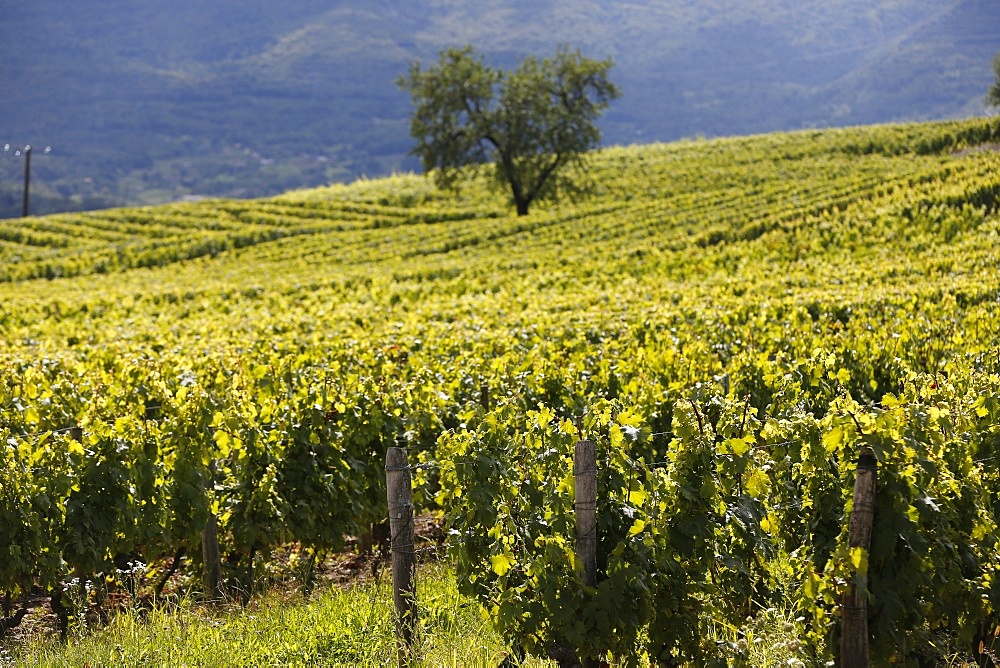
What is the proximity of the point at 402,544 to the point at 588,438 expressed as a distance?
5.12 feet

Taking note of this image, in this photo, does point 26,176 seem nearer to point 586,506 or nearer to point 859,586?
point 586,506

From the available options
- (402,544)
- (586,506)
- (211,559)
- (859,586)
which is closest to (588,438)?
(586,506)

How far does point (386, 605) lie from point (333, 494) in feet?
5.80

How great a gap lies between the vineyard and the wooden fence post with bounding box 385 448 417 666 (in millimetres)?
323

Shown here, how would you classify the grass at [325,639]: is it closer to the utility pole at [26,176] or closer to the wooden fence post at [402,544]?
the wooden fence post at [402,544]

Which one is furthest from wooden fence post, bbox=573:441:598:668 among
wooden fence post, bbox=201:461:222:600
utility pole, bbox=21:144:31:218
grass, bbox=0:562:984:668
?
utility pole, bbox=21:144:31:218

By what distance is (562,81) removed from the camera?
5844cm

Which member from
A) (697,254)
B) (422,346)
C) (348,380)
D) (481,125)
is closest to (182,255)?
(481,125)

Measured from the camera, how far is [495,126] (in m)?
54.3

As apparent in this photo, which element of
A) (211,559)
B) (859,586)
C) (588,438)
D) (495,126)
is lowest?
(211,559)

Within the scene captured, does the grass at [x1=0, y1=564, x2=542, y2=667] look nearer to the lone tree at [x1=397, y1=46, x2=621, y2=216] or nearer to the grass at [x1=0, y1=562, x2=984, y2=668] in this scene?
the grass at [x1=0, y1=562, x2=984, y2=668]

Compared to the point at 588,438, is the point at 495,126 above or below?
above

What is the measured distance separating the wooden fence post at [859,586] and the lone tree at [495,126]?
48715 millimetres

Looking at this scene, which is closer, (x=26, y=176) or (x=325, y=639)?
(x=325, y=639)
